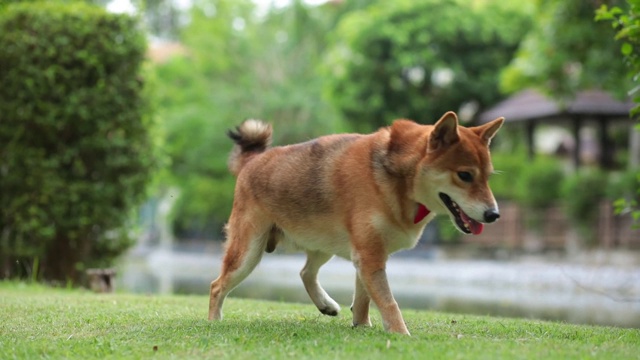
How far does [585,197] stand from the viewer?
2366cm

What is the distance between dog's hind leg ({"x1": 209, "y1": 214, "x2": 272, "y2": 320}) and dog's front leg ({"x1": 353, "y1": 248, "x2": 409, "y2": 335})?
1.03 metres

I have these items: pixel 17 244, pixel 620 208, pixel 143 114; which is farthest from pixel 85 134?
pixel 620 208

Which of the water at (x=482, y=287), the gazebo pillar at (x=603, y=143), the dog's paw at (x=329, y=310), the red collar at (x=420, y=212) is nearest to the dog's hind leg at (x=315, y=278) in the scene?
the dog's paw at (x=329, y=310)

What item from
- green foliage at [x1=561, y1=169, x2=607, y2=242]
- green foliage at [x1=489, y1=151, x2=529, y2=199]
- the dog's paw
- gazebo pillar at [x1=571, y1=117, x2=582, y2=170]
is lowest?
the dog's paw

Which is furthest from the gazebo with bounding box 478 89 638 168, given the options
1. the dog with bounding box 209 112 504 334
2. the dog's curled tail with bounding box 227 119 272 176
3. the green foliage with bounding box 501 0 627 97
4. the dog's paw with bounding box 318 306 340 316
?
the dog with bounding box 209 112 504 334

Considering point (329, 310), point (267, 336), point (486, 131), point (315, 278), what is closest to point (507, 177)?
point (329, 310)

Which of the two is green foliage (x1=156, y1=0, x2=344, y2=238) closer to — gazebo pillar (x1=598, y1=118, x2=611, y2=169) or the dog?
gazebo pillar (x1=598, y1=118, x2=611, y2=169)

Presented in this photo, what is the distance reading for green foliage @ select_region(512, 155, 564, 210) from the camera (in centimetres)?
2550

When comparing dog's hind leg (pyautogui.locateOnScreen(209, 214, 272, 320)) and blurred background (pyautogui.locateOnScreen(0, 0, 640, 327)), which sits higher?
blurred background (pyautogui.locateOnScreen(0, 0, 640, 327))

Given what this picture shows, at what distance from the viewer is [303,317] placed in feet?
26.6

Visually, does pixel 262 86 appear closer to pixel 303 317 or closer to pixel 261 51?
pixel 261 51

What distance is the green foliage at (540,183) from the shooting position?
83.7ft

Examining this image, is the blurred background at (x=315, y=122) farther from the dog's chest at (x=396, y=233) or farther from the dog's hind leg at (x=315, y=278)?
the dog's hind leg at (x=315, y=278)

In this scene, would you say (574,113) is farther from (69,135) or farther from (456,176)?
(456,176)
